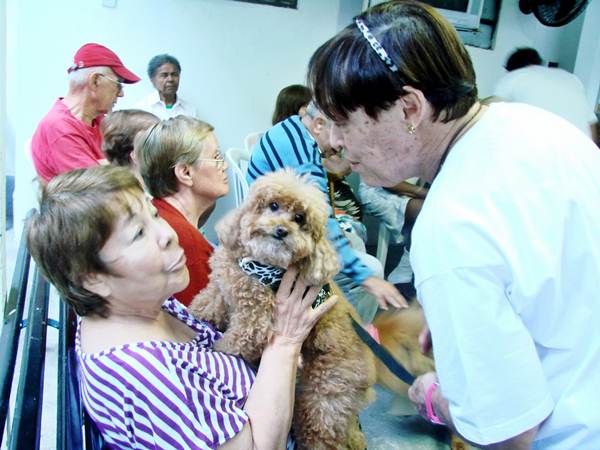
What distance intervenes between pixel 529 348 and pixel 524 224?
0.54ft

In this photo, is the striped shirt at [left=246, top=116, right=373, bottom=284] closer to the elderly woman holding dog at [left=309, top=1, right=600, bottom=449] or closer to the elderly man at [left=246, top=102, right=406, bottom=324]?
the elderly man at [left=246, top=102, right=406, bottom=324]

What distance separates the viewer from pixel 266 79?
3.82m

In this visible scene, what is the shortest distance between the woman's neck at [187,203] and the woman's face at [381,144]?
0.92 m

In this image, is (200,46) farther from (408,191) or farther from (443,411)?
(443,411)

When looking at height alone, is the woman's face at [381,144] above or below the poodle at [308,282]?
above

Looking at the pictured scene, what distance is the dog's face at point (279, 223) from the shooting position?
1.22 metres

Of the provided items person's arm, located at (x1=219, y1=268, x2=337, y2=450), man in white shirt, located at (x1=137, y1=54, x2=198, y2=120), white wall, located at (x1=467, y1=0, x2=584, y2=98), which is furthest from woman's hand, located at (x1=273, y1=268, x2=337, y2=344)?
white wall, located at (x1=467, y1=0, x2=584, y2=98)

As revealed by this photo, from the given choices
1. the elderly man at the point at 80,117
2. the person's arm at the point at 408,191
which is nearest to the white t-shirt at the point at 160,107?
the elderly man at the point at 80,117

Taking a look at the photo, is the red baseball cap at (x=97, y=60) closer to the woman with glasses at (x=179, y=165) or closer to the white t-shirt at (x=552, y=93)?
the woman with glasses at (x=179, y=165)

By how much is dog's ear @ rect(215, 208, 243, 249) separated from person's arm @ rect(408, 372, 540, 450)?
60 centimetres

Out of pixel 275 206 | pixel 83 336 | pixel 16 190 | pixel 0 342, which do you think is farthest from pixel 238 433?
pixel 16 190

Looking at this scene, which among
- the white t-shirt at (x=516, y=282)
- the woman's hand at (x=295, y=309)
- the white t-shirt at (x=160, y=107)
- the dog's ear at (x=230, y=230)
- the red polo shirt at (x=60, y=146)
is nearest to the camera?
the white t-shirt at (x=516, y=282)

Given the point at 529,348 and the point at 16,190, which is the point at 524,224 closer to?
the point at 529,348

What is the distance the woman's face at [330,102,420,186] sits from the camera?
785mm
